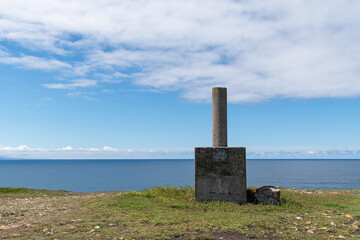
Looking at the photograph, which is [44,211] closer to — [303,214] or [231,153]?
[231,153]

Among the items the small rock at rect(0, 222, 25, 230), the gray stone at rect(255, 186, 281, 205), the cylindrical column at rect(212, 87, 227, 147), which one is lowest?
the small rock at rect(0, 222, 25, 230)

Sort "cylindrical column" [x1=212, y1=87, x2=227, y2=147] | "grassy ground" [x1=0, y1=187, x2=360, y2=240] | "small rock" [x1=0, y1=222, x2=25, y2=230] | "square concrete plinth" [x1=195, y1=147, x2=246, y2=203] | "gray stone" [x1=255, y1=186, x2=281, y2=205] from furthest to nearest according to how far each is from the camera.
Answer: "cylindrical column" [x1=212, y1=87, x2=227, y2=147]
"gray stone" [x1=255, y1=186, x2=281, y2=205]
"square concrete plinth" [x1=195, y1=147, x2=246, y2=203]
"small rock" [x1=0, y1=222, x2=25, y2=230]
"grassy ground" [x1=0, y1=187, x2=360, y2=240]

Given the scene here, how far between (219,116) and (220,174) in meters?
2.72

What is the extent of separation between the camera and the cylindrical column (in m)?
13.4

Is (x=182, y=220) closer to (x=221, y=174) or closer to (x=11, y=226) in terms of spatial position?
(x=221, y=174)

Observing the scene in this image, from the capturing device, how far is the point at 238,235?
7582 mm

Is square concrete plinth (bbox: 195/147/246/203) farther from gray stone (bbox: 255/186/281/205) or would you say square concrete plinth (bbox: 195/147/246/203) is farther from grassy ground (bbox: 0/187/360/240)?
gray stone (bbox: 255/186/281/205)

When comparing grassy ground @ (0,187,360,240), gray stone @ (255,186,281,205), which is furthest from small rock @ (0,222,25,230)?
gray stone @ (255,186,281,205)

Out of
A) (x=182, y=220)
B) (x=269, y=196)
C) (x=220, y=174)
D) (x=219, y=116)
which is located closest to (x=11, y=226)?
(x=182, y=220)

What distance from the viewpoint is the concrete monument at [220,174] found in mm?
12359

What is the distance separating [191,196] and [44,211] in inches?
245

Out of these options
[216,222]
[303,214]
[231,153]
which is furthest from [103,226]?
[303,214]

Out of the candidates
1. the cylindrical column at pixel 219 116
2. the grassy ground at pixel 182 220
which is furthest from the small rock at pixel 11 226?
the cylindrical column at pixel 219 116

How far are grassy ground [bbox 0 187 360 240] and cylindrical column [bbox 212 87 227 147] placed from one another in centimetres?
281
